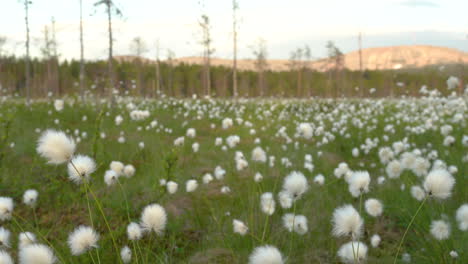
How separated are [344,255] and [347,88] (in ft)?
236

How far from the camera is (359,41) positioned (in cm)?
4616

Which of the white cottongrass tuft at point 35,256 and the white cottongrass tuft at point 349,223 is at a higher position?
the white cottongrass tuft at point 349,223

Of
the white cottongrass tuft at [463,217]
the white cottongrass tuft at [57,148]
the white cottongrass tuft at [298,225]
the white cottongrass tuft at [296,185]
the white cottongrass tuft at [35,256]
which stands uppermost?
the white cottongrass tuft at [57,148]

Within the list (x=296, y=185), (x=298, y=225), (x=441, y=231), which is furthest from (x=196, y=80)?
(x=296, y=185)

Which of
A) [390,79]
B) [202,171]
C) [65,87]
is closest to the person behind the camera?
[202,171]

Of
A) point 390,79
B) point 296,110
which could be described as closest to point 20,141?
point 296,110

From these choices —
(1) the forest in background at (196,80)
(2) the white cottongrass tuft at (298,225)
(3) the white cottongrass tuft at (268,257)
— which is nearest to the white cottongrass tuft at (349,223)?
(3) the white cottongrass tuft at (268,257)

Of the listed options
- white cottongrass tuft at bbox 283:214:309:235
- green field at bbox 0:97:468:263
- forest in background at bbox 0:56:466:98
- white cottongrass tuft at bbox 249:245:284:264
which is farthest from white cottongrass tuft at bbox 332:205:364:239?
forest in background at bbox 0:56:466:98

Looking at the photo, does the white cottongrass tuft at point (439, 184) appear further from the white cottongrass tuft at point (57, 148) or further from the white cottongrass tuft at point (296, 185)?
the white cottongrass tuft at point (57, 148)

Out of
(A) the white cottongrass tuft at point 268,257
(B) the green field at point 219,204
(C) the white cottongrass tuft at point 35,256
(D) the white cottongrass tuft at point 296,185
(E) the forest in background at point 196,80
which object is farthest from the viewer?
(E) the forest in background at point 196,80

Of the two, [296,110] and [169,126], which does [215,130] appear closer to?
[169,126]

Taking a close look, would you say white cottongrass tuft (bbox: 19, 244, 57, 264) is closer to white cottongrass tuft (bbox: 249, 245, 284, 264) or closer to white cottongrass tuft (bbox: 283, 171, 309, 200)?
white cottongrass tuft (bbox: 249, 245, 284, 264)

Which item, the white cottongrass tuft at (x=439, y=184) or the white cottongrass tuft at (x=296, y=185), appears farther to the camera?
the white cottongrass tuft at (x=296, y=185)

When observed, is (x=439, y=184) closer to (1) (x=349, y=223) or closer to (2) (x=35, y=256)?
(1) (x=349, y=223)
